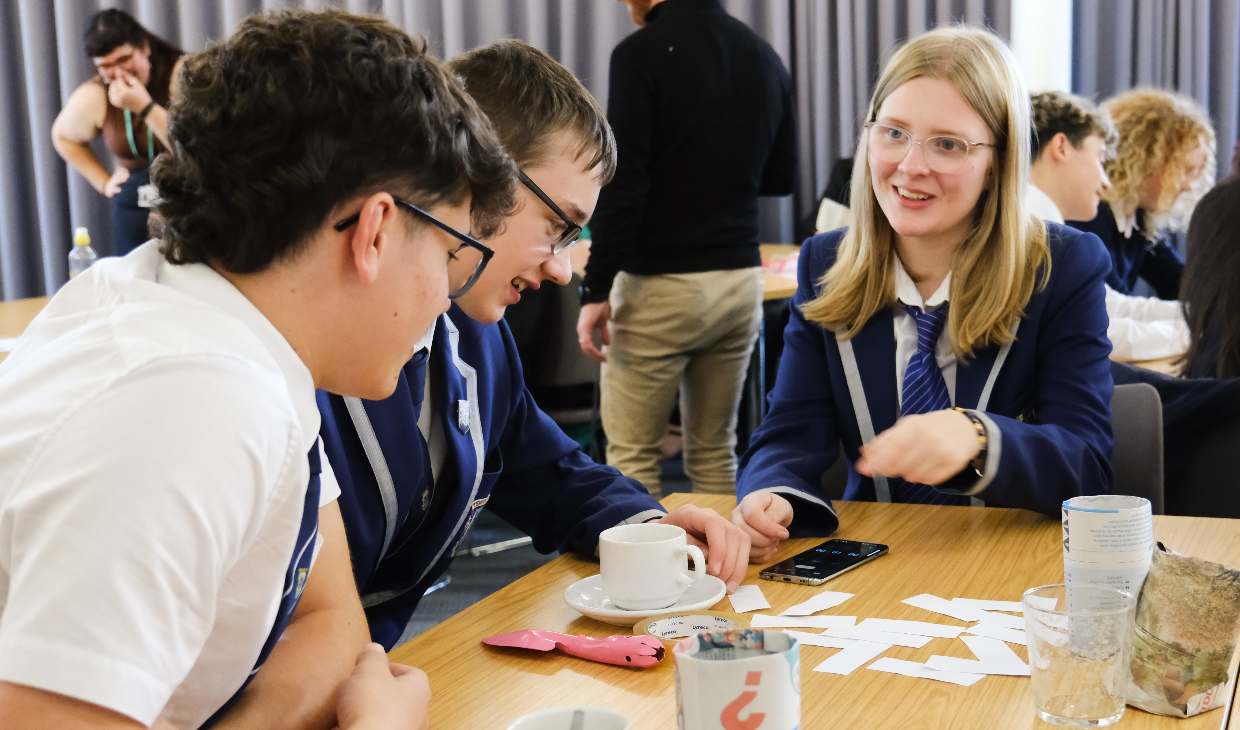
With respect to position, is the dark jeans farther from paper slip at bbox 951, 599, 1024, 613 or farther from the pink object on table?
paper slip at bbox 951, 599, 1024, 613

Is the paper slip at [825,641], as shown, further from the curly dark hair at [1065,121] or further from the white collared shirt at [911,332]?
the curly dark hair at [1065,121]

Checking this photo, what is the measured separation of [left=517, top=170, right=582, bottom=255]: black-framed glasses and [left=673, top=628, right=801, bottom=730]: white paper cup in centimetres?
71

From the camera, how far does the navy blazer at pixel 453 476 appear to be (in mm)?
Result: 1383

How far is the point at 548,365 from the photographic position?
352 cm

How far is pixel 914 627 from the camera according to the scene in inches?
46.9

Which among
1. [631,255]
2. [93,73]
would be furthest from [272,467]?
[93,73]

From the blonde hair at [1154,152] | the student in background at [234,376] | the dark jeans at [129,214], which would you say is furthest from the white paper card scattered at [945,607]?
the dark jeans at [129,214]

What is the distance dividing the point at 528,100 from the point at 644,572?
21.3 inches

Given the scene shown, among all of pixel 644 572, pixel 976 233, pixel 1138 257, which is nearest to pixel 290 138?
pixel 644 572

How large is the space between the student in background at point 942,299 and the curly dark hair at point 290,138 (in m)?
0.95

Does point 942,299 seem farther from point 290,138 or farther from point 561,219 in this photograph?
point 290,138

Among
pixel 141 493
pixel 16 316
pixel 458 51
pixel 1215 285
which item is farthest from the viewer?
pixel 458 51

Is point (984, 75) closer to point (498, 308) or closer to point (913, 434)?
point (913, 434)

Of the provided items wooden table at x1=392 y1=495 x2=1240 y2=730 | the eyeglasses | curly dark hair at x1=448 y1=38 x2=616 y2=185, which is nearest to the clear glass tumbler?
wooden table at x1=392 y1=495 x2=1240 y2=730
